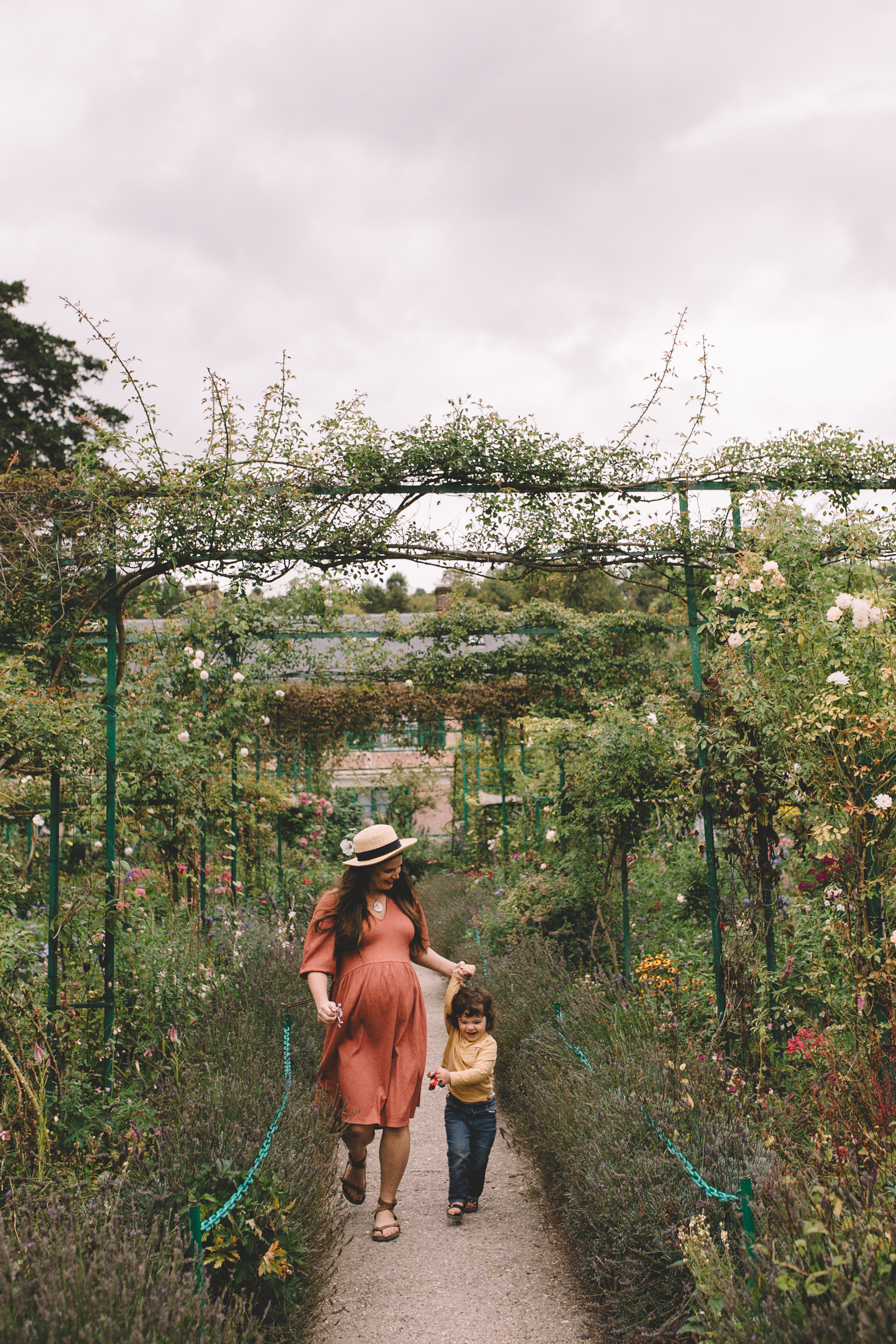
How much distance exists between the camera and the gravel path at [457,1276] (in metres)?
2.50

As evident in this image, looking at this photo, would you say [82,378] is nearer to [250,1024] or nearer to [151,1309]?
[250,1024]

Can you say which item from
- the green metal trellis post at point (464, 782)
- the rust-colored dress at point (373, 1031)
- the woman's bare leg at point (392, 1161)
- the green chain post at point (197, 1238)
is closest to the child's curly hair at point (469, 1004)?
the rust-colored dress at point (373, 1031)

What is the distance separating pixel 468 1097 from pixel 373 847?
0.98m

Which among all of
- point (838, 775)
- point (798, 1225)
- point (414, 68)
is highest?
point (414, 68)

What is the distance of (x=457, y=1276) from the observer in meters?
2.80

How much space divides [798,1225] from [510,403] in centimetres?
388

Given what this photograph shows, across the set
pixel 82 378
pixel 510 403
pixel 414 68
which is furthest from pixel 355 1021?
pixel 82 378

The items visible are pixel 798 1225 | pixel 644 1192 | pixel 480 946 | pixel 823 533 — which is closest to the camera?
pixel 798 1225

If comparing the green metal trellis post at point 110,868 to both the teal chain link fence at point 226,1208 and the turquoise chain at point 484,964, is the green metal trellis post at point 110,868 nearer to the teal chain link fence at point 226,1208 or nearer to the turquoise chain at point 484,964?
the teal chain link fence at point 226,1208

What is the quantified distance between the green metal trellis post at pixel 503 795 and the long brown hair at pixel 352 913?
17.8 feet

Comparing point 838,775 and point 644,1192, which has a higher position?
point 838,775

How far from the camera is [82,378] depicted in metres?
14.1

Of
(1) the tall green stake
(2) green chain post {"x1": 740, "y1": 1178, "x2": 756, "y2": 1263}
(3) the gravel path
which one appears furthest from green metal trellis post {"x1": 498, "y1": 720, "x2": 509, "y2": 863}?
(2) green chain post {"x1": 740, "y1": 1178, "x2": 756, "y2": 1263}

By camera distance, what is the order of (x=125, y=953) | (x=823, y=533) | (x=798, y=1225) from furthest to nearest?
1. (x=125, y=953)
2. (x=823, y=533)
3. (x=798, y=1225)
